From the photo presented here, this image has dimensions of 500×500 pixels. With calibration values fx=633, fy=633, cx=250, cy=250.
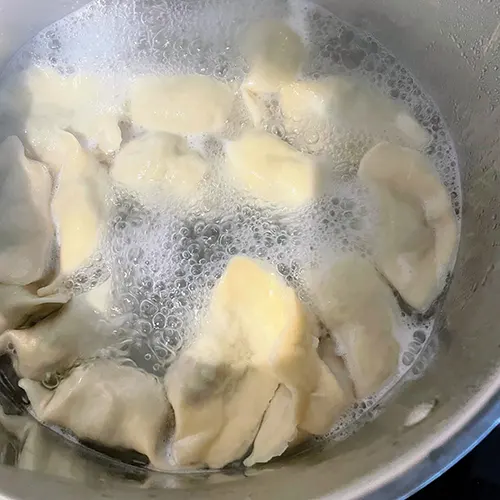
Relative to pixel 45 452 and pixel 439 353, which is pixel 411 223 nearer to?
pixel 439 353

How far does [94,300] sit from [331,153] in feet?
1.56

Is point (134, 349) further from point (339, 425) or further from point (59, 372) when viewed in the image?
point (339, 425)

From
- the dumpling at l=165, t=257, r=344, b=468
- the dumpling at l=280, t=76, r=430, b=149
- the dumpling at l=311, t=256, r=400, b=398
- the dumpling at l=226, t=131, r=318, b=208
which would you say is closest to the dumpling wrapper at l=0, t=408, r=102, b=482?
the dumpling at l=165, t=257, r=344, b=468

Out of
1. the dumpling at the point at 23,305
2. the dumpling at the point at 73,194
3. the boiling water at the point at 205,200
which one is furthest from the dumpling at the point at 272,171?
the dumpling at the point at 23,305

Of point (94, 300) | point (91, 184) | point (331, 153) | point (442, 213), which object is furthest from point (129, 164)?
point (442, 213)

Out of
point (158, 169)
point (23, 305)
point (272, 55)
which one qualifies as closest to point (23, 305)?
point (23, 305)

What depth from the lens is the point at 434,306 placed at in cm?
100

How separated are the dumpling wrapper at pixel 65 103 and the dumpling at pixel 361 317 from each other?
457 mm

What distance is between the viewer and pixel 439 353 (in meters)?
0.94

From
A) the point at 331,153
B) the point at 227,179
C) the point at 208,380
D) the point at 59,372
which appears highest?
the point at 331,153

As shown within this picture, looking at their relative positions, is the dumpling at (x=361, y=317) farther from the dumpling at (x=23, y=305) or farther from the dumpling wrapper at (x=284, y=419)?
the dumpling at (x=23, y=305)

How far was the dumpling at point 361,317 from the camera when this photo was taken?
94cm

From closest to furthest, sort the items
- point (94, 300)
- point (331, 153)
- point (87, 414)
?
1. point (87, 414)
2. point (94, 300)
3. point (331, 153)

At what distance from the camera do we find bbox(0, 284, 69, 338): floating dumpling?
98 centimetres
